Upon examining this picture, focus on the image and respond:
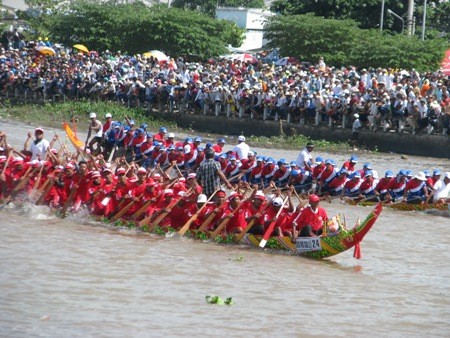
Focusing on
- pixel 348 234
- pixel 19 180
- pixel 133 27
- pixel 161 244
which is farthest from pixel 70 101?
pixel 348 234

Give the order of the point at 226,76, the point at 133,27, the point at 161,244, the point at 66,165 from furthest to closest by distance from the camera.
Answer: the point at 133,27, the point at 226,76, the point at 66,165, the point at 161,244

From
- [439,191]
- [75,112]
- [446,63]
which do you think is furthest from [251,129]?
[439,191]

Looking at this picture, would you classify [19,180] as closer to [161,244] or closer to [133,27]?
[161,244]

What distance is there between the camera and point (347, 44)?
29.1m

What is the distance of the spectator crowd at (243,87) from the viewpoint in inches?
911

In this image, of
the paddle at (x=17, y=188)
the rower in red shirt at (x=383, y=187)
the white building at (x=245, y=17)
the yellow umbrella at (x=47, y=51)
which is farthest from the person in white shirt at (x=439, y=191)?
the white building at (x=245, y=17)

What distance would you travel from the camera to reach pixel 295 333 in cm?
971

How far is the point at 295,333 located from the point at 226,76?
56.9 ft

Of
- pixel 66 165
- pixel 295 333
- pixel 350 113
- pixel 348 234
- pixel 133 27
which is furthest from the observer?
pixel 133 27

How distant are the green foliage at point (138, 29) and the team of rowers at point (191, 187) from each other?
1355cm

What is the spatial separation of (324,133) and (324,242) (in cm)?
1256

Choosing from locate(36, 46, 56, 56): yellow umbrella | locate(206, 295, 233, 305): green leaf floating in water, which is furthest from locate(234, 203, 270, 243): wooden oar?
locate(36, 46, 56, 56): yellow umbrella

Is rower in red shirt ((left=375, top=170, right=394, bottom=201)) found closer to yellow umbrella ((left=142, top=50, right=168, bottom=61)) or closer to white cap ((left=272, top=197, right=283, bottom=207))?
white cap ((left=272, top=197, right=283, bottom=207))

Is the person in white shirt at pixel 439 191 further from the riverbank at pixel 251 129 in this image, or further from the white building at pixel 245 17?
the white building at pixel 245 17
